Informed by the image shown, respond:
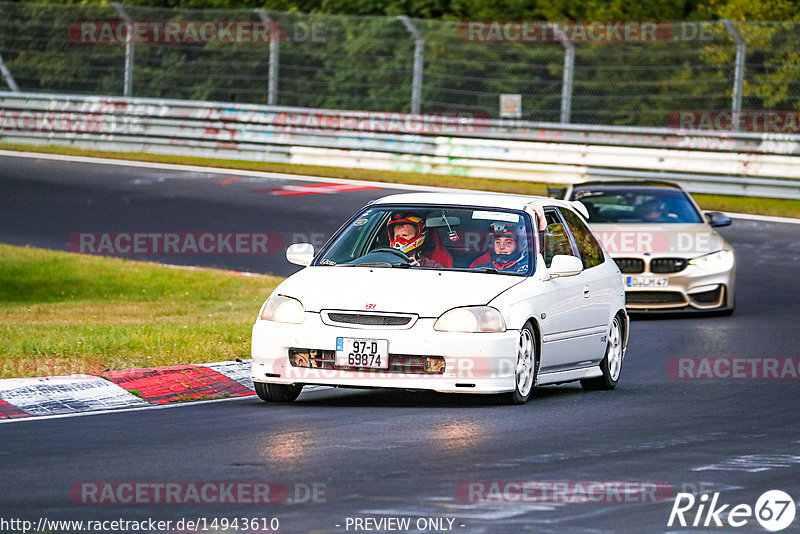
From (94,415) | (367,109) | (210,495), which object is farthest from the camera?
(367,109)

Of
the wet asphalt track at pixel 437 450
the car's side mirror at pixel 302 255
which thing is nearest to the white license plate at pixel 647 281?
the wet asphalt track at pixel 437 450

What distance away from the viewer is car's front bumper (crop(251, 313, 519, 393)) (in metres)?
9.41

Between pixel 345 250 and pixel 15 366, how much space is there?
2.45m

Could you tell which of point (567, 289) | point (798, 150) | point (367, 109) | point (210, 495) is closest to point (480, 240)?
point (567, 289)

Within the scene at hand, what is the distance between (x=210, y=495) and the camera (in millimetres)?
6773

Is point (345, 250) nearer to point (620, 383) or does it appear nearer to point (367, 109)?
point (620, 383)

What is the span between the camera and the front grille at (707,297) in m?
16.6

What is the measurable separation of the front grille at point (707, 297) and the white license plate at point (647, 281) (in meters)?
0.36

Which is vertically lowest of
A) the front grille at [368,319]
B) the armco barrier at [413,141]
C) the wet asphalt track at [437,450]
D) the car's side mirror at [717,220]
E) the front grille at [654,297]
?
the wet asphalt track at [437,450]

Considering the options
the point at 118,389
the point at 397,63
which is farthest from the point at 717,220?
the point at 397,63

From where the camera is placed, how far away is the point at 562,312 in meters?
10.5

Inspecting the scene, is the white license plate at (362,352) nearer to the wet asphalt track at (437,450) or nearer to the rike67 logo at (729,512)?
the wet asphalt track at (437,450)

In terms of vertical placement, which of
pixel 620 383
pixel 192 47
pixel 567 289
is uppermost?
pixel 192 47

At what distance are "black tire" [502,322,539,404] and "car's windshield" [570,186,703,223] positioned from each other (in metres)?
7.53
